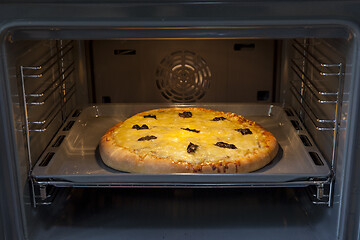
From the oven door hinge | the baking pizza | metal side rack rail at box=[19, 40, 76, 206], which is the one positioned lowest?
the oven door hinge

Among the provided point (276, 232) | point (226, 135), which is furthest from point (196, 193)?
point (276, 232)

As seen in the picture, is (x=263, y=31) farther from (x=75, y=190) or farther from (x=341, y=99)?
(x=75, y=190)

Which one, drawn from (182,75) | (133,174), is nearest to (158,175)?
(133,174)

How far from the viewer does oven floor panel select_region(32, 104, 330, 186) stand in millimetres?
1233

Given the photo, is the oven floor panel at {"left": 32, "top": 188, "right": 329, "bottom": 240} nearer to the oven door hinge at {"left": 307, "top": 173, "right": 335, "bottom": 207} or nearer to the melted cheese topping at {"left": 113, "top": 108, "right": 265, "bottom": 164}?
the oven door hinge at {"left": 307, "top": 173, "right": 335, "bottom": 207}

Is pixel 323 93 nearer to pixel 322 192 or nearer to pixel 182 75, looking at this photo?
pixel 322 192

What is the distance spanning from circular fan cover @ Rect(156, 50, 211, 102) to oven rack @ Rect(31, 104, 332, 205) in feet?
0.24

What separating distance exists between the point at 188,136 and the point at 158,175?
354 mm

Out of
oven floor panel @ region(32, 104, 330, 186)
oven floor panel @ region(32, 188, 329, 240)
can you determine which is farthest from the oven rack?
oven floor panel @ region(32, 188, 329, 240)

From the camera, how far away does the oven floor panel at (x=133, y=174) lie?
1233mm

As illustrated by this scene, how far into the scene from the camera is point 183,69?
1724 mm

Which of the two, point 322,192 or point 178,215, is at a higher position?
point 322,192

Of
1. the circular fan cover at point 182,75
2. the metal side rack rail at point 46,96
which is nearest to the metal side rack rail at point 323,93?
the circular fan cover at point 182,75

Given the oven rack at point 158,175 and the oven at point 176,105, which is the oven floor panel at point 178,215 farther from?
the oven rack at point 158,175
